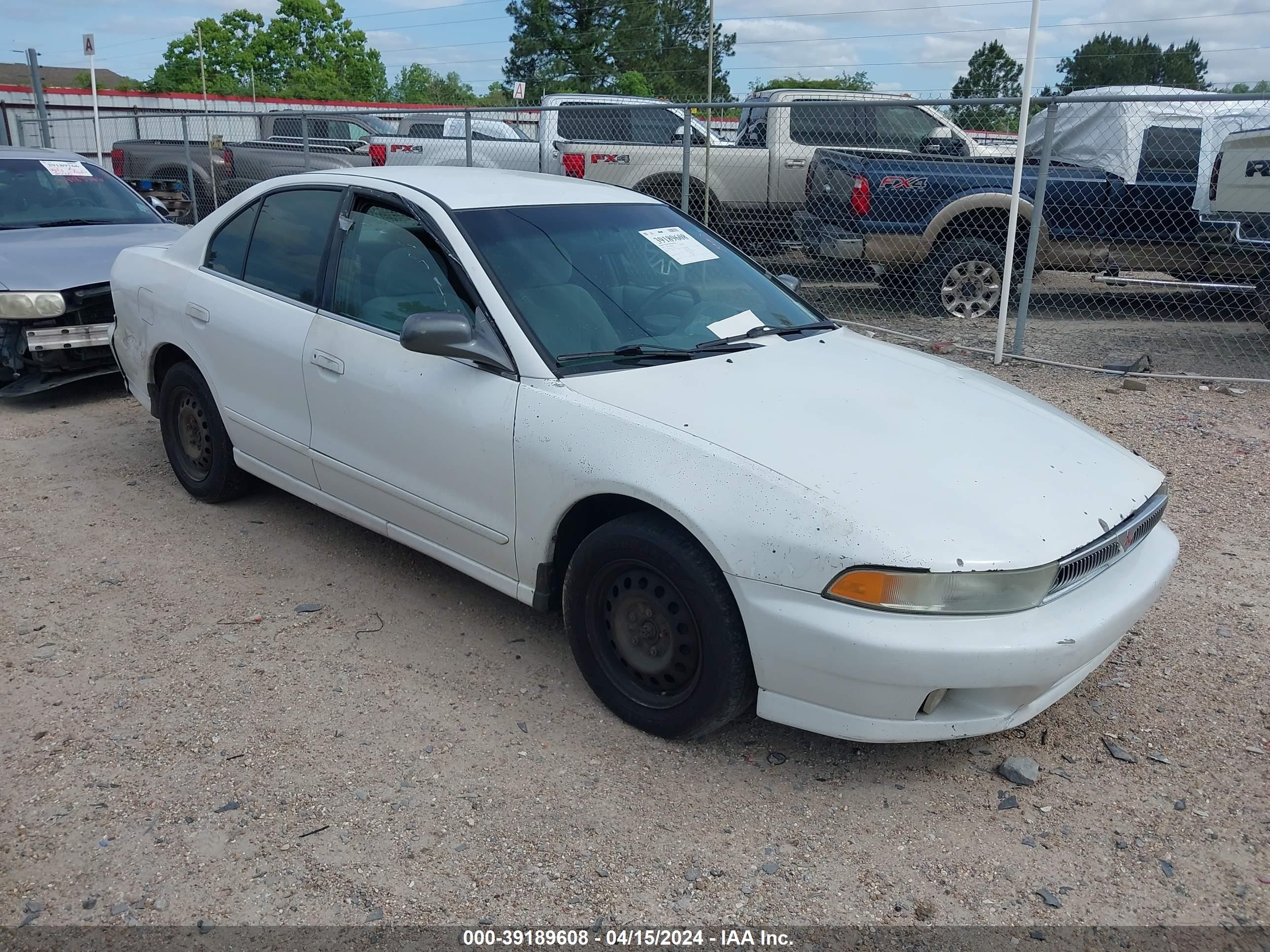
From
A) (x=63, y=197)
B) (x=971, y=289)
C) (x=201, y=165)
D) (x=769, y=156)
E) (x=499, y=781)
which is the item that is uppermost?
(x=769, y=156)

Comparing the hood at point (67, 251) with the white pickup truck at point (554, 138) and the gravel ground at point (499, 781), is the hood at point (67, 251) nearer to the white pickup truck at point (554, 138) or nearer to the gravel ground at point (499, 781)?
the gravel ground at point (499, 781)

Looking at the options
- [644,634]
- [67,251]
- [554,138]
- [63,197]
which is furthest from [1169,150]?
[63,197]

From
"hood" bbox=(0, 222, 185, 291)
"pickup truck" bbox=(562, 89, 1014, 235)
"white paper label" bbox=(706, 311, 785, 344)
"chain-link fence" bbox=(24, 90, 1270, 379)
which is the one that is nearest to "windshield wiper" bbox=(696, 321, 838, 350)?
"white paper label" bbox=(706, 311, 785, 344)

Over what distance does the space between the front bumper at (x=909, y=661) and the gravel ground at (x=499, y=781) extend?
12.1 inches

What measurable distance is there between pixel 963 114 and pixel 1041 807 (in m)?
10.9

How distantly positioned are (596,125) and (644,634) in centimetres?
967

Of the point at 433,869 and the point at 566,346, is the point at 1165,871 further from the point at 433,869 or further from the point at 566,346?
the point at 566,346

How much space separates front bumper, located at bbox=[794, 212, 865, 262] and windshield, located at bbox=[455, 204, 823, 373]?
5.47 metres

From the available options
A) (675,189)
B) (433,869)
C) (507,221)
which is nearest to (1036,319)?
(675,189)

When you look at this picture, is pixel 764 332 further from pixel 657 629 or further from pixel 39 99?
pixel 39 99

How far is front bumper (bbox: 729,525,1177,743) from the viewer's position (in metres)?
2.65

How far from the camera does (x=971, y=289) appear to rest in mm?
9453

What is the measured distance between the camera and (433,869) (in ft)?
8.71

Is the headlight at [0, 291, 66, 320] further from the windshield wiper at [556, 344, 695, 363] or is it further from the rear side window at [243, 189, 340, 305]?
the windshield wiper at [556, 344, 695, 363]
